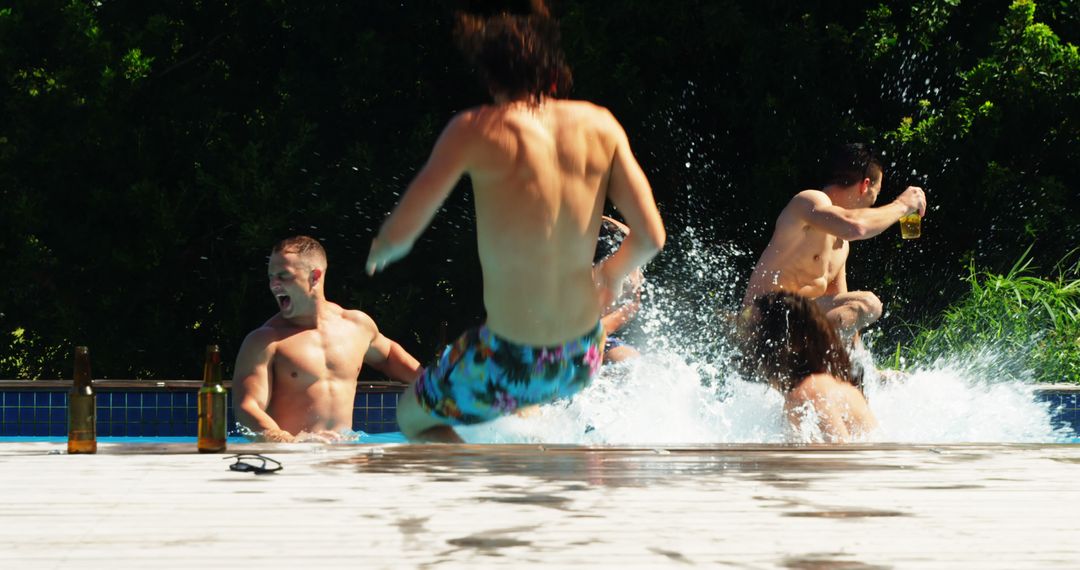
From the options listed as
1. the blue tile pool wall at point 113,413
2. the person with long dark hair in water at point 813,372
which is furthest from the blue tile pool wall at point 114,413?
the person with long dark hair in water at point 813,372

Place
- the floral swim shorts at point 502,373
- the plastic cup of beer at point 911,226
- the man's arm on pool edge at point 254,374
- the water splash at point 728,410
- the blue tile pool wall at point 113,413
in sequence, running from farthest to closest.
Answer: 1. the blue tile pool wall at point 113,413
2. the water splash at point 728,410
3. the plastic cup of beer at point 911,226
4. the man's arm on pool edge at point 254,374
5. the floral swim shorts at point 502,373

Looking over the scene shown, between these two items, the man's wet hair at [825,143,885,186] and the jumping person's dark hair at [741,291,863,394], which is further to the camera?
the man's wet hair at [825,143,885,186]

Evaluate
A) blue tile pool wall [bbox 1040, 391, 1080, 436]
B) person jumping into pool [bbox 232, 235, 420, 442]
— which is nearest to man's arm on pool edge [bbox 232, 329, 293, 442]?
person jumping into pool [bbox 232, 235, 420, 442]

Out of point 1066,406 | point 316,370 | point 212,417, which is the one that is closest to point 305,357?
Result: point 316,370

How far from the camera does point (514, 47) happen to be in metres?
3.71

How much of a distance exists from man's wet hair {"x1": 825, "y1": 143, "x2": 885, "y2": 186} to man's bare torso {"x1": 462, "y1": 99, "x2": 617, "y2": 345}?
10.2 feet

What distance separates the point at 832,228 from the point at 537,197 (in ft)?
10.2

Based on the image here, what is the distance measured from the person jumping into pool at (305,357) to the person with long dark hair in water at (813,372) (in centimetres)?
150

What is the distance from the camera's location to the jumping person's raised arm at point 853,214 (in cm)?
644

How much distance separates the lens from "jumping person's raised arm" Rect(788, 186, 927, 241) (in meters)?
6.44

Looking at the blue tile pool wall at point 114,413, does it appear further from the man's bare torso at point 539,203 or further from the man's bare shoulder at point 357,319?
the man's bare torso at point 539,203

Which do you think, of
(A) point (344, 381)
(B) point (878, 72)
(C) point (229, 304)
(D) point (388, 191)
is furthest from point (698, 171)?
(A) point (344, 381)

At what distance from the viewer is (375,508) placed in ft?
8.87

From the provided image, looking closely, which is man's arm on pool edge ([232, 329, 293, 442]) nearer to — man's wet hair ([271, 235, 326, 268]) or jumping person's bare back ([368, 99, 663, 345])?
man's wet hair ([271, 235, 326, 268])
